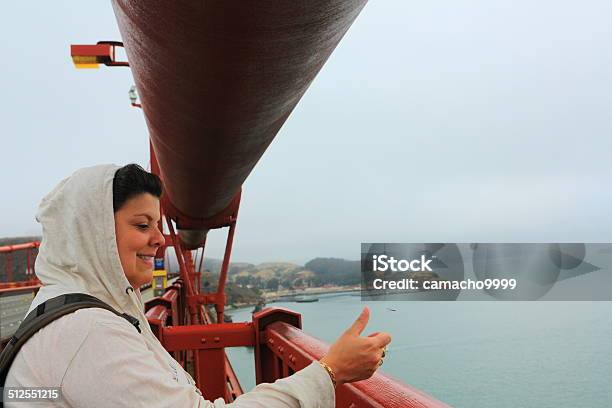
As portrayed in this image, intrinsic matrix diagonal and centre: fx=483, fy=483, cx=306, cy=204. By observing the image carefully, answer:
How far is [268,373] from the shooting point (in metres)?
2.41

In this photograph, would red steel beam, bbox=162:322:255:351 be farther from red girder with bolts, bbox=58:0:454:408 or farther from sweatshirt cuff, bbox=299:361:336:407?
sweatshirt cuff, bbox=299:361:336:407

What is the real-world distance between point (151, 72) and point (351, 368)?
744 mm

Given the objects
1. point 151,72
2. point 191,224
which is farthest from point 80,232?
point 191,224

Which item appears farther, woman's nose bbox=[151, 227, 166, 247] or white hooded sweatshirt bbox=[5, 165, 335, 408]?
woman's nose bbox=[151, 227, 166, 247]

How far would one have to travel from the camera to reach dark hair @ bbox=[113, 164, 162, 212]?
0.97m

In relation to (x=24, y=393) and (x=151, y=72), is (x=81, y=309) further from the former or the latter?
(x=151, y=72)

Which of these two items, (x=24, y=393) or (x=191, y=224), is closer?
(x=24, y=393)

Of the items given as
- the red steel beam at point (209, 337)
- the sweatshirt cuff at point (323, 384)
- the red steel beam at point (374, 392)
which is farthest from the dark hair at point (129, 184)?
the red steel beam at point (209, 337)

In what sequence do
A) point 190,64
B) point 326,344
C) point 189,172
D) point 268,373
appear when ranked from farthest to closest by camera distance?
point 268,373 < point 189,172 < point 326,344 < point 190,64

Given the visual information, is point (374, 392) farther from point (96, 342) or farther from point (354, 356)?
point (96, 342)

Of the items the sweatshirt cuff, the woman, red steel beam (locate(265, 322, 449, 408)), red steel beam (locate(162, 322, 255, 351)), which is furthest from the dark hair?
red steel beam (locate(162, 322, 255, 351))

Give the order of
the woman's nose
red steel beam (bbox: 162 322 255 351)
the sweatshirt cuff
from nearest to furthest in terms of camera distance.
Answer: the sweatshirt cuff < the woman's nose < red steel beam (bbox: 162 322 255 351)

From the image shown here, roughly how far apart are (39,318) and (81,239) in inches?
7.1

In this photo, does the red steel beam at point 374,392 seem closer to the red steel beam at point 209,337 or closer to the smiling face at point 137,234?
the smiling face at point 137,234
